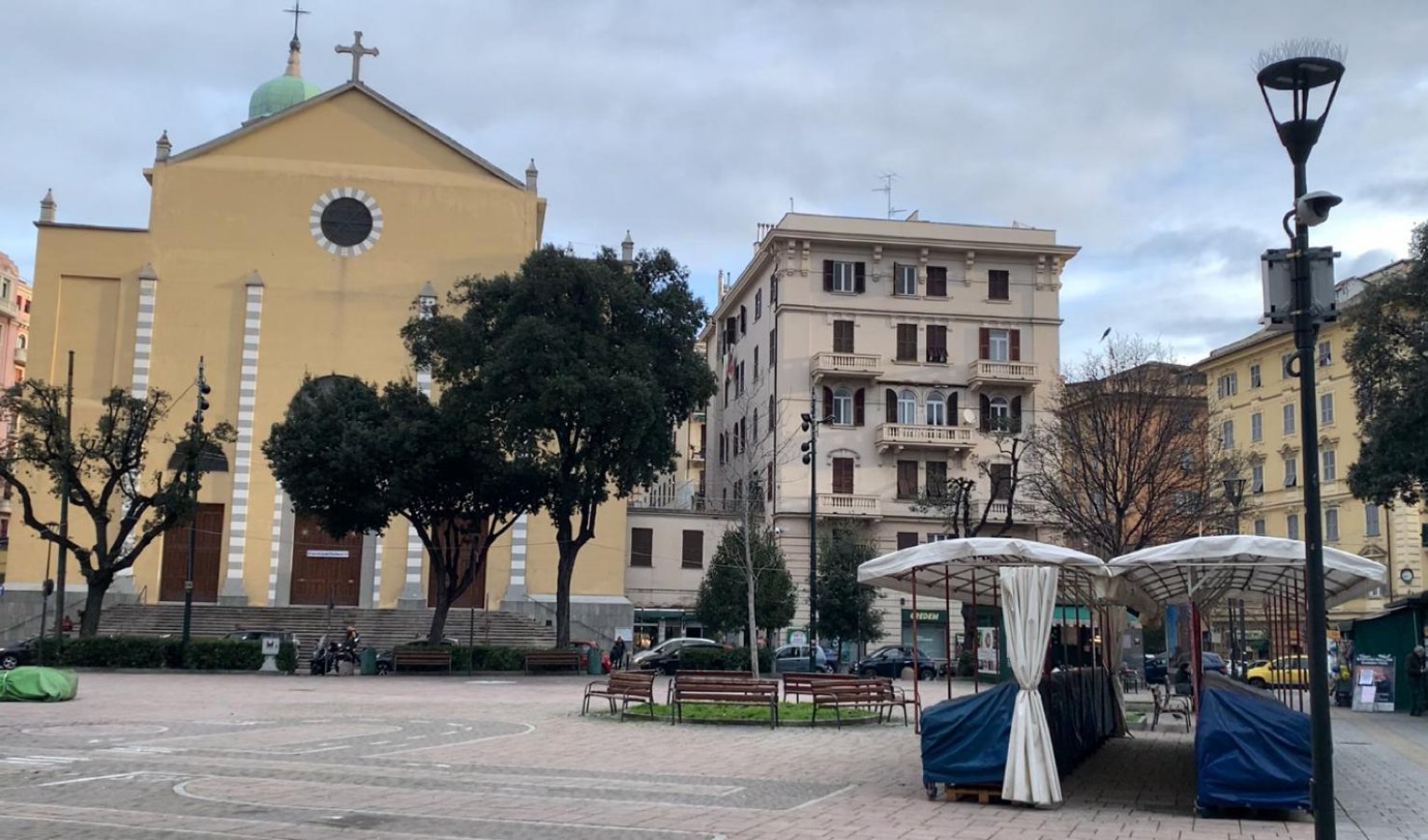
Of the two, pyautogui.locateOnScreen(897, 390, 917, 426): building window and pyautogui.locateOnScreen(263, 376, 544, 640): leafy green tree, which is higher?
pyautogui.locateOnScreen(897, 390, 917, 426): building window

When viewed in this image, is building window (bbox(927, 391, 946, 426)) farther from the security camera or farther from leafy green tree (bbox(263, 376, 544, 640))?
the security camera

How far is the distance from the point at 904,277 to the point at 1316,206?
47.4 m

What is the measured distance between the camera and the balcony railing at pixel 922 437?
174 feet

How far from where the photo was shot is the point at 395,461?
37188 mm

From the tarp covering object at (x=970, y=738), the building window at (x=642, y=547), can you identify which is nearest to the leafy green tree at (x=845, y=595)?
the building window at (x=642, y=547)

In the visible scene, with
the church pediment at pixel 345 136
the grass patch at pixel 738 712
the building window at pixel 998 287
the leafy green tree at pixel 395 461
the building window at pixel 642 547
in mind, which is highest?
the church pediment at pixel 345 136

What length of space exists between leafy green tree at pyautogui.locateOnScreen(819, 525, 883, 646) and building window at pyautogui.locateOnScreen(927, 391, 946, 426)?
7.14 metres

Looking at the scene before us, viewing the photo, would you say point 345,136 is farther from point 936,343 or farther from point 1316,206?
point 1316,206

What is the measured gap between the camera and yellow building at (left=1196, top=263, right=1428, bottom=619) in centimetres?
5447

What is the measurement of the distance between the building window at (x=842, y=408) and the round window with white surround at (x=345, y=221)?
1940 cm

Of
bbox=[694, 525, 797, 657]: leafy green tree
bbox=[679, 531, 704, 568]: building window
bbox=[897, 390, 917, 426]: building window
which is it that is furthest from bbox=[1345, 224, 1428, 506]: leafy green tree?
bbox=[679, 531, 704, 568]: building window

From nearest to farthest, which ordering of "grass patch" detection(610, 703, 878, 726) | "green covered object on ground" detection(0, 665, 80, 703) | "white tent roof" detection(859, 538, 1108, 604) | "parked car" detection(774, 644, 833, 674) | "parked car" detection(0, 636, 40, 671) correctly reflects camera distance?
"white tent roof" detection(859, 538, 1108, 604) → "grass patch" detection(610, 703, 878, 726) → "green covered object on ground" detection(0, 665, 80, 703) → "parked car" detection(0, 636, 40, 671) → "parked car" detection(774, 644, 833, 674)

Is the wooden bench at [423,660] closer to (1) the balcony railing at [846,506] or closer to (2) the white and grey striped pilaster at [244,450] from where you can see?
(2) the white and grey striped pilaster at [244,450]

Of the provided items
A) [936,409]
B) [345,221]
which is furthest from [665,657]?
[345,221]
